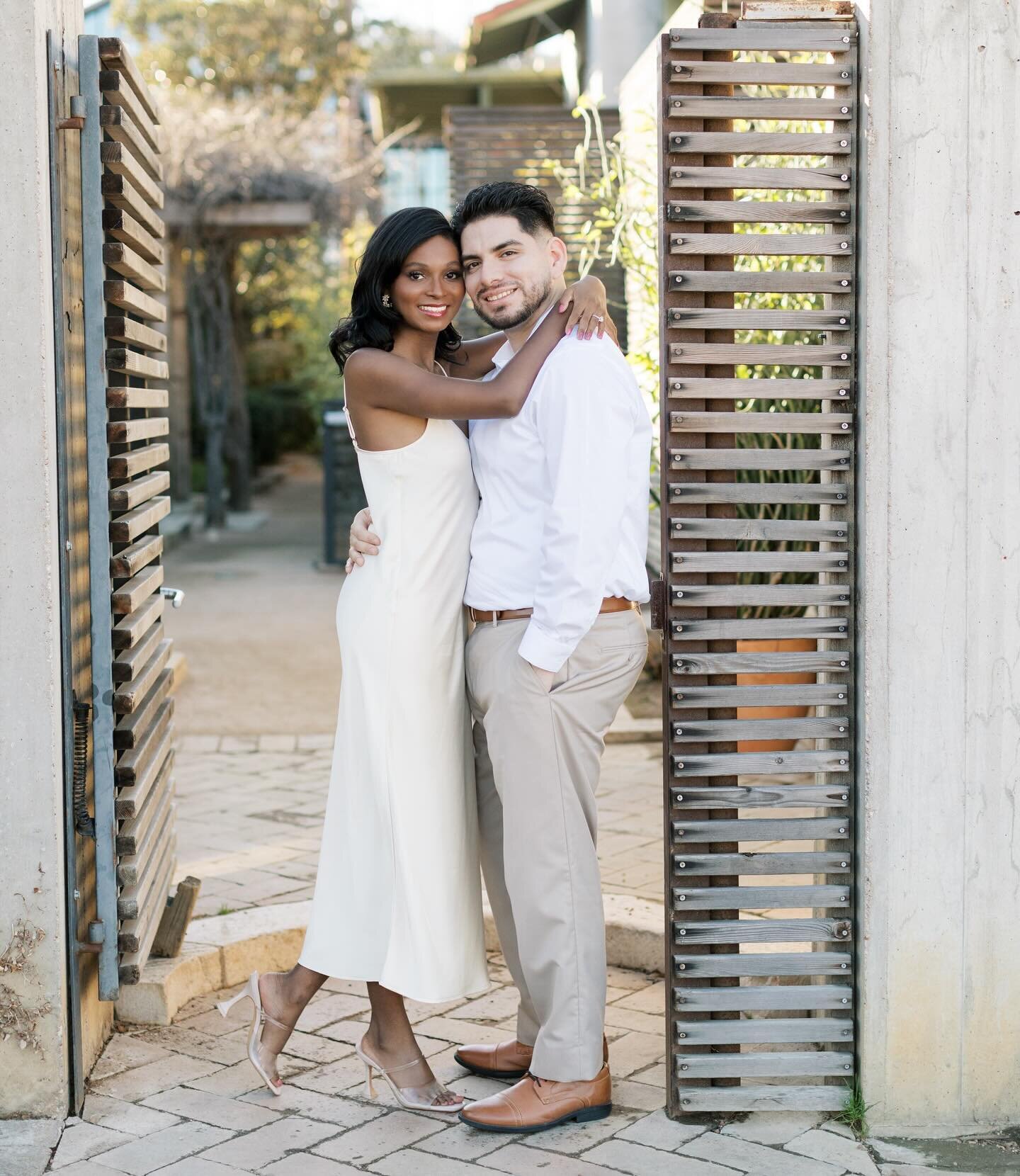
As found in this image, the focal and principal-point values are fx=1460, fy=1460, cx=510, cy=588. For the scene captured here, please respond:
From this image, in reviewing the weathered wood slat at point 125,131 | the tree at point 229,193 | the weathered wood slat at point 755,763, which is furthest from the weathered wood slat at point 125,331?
the tree at point 229,193

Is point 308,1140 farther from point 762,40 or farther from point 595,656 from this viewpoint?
point 762,40

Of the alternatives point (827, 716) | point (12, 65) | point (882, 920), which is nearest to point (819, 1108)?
point (882, 920)

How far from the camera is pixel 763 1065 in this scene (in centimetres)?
321

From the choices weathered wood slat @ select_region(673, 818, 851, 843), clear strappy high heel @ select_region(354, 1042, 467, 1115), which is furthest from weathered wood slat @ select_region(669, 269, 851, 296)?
clear strappy high heel @ select_region(354, 1042, 467, 1115)

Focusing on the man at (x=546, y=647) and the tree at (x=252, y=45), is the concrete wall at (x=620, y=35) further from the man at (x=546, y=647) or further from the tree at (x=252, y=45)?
the tree at (x=252, y=45)

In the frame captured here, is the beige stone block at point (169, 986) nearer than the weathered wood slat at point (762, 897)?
No

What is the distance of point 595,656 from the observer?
319 centimetres

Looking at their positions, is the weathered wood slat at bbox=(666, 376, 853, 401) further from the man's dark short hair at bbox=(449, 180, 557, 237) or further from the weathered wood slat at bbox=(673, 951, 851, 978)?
the weathered wood slat at bbox=(673, 951, 851, 978)

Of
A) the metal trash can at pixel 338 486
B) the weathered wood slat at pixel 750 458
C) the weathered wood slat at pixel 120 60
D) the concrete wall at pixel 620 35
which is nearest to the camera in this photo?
the weathered wood slat at pixel 750 458

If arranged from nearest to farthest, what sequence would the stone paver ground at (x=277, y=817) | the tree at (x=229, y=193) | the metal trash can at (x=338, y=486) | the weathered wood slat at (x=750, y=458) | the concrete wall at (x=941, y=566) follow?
the concrete wall at (x=941, y=566), the weathered wood slat at (x=750, y=458), the stone paver ground at (x=277, y=817), the metal trash can at (x=338, y=486), the tree at (x=229, y=193)

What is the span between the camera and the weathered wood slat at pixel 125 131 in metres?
3.29

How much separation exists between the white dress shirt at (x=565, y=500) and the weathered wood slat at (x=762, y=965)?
75 centimetres

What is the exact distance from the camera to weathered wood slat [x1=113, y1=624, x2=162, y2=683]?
344cm

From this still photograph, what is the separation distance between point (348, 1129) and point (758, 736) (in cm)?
127
